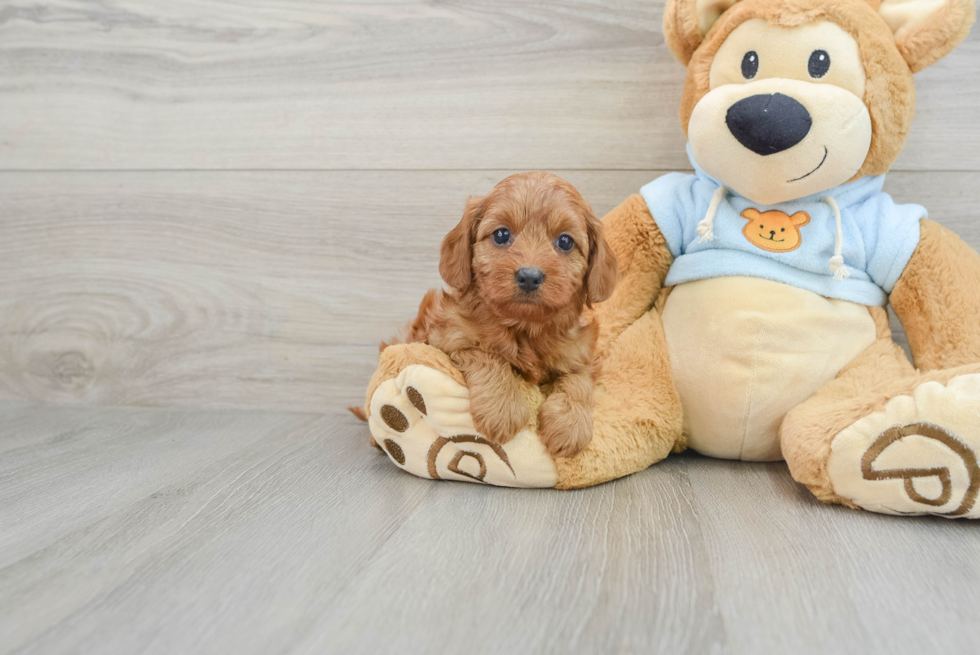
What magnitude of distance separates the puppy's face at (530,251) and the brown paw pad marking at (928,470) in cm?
46

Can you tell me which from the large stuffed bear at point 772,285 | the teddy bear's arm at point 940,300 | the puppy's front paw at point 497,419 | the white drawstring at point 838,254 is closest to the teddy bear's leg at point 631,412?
the large stuffed bear at point 772,285

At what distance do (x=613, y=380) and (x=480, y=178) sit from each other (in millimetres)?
618

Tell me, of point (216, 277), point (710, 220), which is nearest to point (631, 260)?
point (710, 220)

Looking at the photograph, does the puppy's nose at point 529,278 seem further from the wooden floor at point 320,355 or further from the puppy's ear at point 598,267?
the wooden floor at point 320,355

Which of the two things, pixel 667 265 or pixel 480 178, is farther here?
pixel 480 178

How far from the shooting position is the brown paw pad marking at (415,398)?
43.7 inches

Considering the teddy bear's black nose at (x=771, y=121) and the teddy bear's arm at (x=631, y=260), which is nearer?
the teddy bear's black nose at (x=771, y=121)

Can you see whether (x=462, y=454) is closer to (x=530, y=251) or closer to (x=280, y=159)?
(x=530, y=251)

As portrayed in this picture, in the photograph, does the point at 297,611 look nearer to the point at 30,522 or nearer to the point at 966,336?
the point at 30,522

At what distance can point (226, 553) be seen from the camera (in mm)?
938

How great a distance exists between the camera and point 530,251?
3.42ft

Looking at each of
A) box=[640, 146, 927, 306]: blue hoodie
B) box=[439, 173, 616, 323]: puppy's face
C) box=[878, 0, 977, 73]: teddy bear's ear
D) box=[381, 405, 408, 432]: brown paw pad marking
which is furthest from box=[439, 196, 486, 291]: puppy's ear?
box=[878, 0, 977, 73]: teddy bear's ear

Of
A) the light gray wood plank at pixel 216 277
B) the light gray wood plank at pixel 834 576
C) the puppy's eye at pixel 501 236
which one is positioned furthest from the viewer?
the light gray wood plank at pixel 216 277

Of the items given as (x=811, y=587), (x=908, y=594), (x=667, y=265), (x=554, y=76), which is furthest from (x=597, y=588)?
(x=554, y=76)
